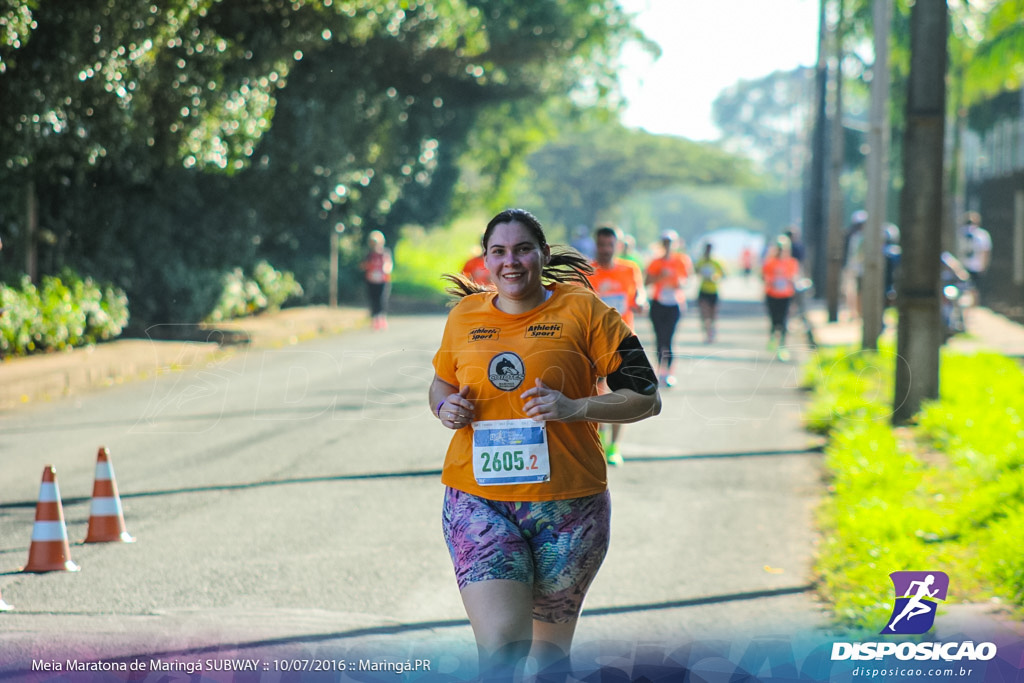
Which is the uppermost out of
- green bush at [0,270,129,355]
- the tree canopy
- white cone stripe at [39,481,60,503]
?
the tree canopy

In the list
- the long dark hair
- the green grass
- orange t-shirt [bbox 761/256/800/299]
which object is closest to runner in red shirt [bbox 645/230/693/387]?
the green grass

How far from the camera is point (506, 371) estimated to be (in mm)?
3906

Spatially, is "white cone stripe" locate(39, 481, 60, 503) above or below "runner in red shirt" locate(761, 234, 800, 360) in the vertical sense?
below

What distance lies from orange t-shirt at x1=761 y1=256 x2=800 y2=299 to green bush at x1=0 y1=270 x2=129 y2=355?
956 cm

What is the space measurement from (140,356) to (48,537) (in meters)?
10.8

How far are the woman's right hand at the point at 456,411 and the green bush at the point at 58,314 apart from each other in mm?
12440

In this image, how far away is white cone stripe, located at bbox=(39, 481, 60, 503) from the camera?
6551mm

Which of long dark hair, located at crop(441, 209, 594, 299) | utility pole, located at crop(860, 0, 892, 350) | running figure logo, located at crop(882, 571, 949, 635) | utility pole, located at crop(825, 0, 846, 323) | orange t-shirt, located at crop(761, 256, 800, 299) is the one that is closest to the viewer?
long dark hair, located at crop(441, 209, 594, 299)

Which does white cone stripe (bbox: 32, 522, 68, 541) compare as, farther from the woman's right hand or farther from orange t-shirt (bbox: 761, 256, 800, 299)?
orange t-shirt (bbox: 761, 256, 800, 299)

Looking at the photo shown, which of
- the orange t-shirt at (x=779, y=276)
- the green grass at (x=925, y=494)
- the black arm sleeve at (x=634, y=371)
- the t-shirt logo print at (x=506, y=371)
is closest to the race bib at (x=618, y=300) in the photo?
the green grass at (x=925, y=494)

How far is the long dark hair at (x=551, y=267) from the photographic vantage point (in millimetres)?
4066

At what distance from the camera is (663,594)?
6.45 meters

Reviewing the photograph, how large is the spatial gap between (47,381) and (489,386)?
11504 millimetres

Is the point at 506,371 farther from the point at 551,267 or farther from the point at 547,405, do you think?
the point at 551,267
